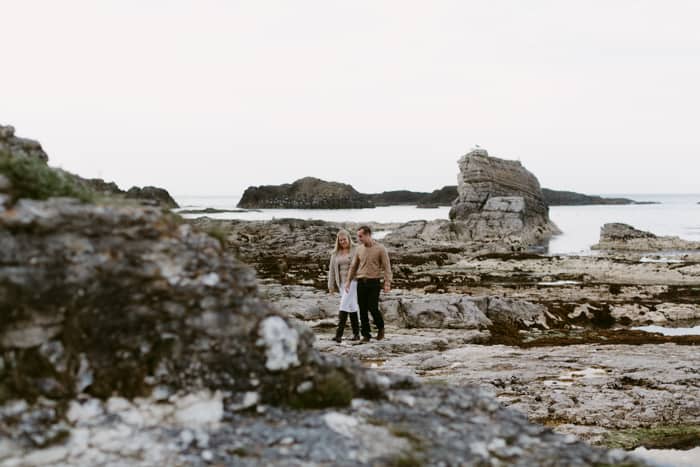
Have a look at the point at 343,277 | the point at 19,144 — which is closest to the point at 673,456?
the point at 343,277

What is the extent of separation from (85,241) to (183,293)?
1.01 meters

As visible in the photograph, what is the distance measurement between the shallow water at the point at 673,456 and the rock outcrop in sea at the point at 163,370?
3615mm

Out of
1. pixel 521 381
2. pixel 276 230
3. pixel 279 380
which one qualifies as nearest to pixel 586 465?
pixel 279 380

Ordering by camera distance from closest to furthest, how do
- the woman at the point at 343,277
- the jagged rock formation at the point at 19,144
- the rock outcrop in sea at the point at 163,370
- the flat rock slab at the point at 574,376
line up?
the rock outcrop in sea at the point at 163,370 → the jagged rock formation at the point at 19,144 → the flat rock slab at the point at 574,376 → the woman at the point at 343,277

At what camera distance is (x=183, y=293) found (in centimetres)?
586

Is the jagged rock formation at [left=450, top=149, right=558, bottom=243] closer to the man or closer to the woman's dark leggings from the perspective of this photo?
the woman's dark leggings

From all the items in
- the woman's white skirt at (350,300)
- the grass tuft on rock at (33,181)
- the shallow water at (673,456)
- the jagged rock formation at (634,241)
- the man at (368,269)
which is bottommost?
the jagged rock formation at (634,241)

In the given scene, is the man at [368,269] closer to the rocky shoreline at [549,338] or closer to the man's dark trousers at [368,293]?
the man's dark trousers at [368,293]

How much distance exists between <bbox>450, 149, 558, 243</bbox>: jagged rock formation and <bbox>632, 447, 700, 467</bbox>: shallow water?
3119 inches

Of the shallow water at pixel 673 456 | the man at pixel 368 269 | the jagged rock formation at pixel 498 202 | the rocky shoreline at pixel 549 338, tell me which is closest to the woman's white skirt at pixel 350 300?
the man at pixel 368 269

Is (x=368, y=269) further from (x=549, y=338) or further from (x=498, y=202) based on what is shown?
(x=498, y=202)

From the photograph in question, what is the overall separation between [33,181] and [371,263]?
33.1 feet

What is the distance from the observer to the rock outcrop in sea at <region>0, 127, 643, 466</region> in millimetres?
5367

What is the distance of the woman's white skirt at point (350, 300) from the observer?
15742 mm
